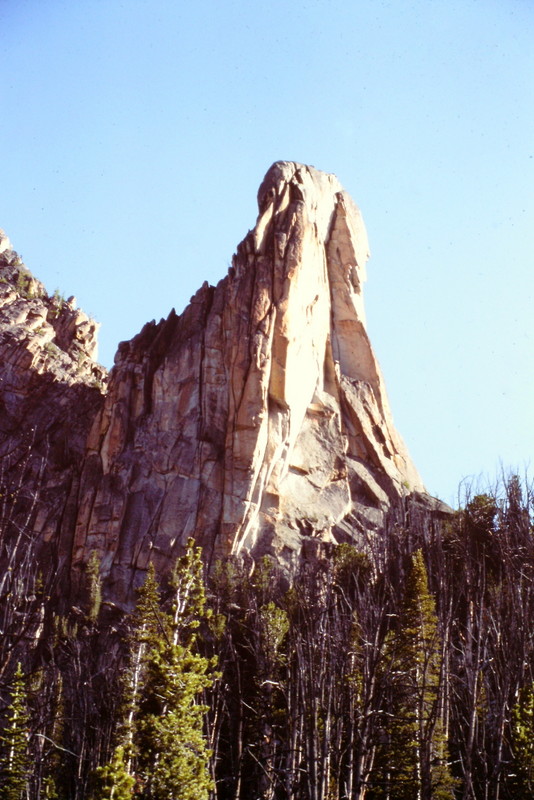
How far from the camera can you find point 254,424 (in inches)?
2192

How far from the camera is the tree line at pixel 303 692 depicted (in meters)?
25.7

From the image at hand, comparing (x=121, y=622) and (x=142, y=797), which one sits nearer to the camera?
(x=142, y=797)

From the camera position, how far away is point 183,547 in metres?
53.2

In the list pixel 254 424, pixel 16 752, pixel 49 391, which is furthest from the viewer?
pixel 49 391

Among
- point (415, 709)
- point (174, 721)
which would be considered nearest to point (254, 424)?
point (415, 709)

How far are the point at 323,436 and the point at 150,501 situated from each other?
13959mm

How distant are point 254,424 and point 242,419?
2.90ft

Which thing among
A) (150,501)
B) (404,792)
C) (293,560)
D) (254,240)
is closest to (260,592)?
(293,560)

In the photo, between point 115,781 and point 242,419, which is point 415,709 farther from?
point 242,419

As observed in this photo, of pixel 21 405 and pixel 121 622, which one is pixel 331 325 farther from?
pixel 121 622

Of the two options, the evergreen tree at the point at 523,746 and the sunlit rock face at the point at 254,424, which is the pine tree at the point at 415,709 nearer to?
the evergreen tree at the point at 523,746

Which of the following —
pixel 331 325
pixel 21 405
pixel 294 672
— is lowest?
pixel 294 672

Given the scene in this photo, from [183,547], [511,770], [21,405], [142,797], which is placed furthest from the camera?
[21,405]

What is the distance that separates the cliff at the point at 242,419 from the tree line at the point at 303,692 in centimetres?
793
